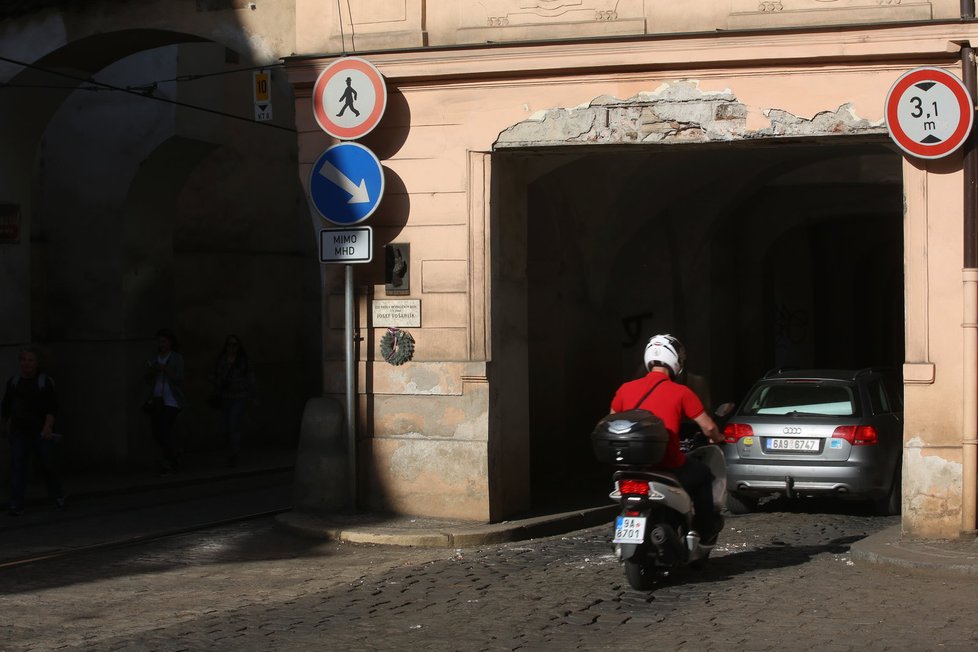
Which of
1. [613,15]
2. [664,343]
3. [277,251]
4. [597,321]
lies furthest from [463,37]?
[277,251]

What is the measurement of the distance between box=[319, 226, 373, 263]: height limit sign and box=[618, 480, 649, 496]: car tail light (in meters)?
3.55

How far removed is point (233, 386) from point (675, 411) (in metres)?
9.61

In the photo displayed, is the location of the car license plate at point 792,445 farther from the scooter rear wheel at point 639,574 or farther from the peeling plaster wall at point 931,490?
the scooter rear wheel at point 639,574

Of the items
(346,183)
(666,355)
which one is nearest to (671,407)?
(666,355)

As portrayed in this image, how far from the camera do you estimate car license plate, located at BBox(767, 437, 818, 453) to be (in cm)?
1212

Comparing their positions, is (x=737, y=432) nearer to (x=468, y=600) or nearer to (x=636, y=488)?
(x=636, y=488)

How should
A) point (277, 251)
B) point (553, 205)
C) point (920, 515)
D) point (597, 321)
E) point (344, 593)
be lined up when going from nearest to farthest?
point (344, 593) → point (920, 515) → point (553, 205) → point (597, 321) → point (277, 251)

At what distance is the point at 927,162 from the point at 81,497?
29.9 ft

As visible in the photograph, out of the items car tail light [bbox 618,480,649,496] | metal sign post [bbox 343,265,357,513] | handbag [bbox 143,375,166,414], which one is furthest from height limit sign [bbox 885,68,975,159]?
handbag [bbox 143,375,166,414]

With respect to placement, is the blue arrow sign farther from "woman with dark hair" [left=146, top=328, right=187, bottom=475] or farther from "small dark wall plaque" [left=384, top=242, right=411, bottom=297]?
"woman with dark hair" [left=146, top=328, right=187, bottom=475]

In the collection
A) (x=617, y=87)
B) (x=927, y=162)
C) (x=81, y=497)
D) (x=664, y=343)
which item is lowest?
(x=81, y=497)

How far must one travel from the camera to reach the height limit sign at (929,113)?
9797mm

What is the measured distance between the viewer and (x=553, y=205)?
15047 millimetres

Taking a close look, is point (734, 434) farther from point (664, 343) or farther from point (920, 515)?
point (664, 343)
